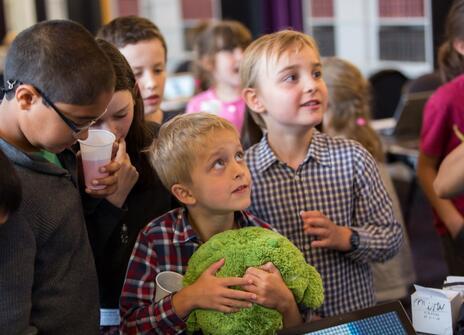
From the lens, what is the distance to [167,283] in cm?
183

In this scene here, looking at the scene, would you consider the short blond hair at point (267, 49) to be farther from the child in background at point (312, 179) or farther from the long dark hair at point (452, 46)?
the long dark hair at point (452, 46)

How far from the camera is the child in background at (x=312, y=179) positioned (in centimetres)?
222

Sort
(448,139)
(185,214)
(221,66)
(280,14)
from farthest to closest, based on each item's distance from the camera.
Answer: (280,14) → (221,66) → (448,139) → (185,214)

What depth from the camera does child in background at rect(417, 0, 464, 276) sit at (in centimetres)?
271

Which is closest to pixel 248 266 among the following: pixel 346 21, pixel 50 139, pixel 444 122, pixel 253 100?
pixel 50 139

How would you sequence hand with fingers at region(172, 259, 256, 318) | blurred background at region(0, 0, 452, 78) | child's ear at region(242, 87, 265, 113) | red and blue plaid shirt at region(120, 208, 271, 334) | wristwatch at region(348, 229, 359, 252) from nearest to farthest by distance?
hand with fingers at region(172, 259, 256, 318) → red and blue plaid shirt at region(120, 208, 271, 334) → wristwatch at region(348, 229, 359, 252) → child's ear at region(242, 87, 265, 113) → blurred background at region(0, 0, 452, 78)

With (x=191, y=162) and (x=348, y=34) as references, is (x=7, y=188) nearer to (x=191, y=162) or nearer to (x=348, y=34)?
(x=191, y=162)

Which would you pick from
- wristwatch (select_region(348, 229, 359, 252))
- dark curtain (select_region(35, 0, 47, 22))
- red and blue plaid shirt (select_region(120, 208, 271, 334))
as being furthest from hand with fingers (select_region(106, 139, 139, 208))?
dark curtain (select_region(35, 0, 47, 22))

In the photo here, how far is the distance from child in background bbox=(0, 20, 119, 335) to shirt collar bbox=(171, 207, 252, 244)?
0.30m

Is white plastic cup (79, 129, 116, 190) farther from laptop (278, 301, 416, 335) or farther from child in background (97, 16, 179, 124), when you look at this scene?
child in background (97, 16, 179, 124)

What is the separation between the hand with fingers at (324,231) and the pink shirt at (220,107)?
187 cm

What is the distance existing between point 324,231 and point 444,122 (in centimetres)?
93

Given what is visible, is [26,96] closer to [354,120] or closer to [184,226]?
[184,226]

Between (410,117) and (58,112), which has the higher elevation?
(58,112)
